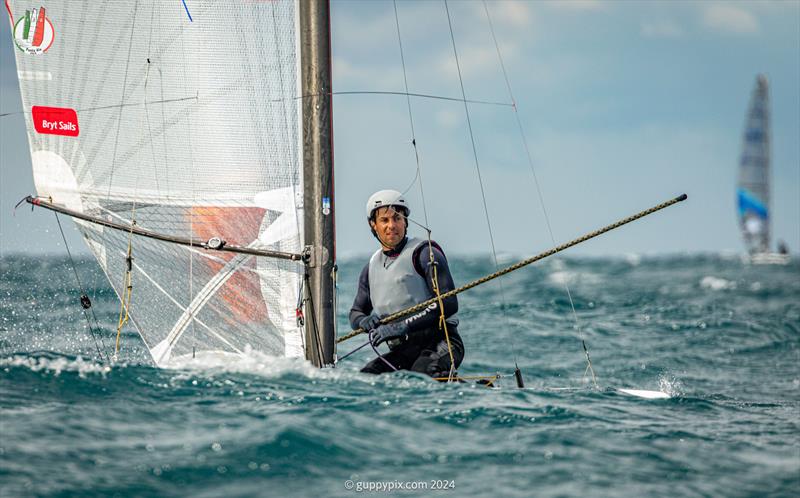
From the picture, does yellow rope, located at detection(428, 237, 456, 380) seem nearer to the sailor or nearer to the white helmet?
the sailor

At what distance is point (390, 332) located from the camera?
617 centimetres

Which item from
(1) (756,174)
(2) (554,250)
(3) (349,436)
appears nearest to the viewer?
(3) (349,436)

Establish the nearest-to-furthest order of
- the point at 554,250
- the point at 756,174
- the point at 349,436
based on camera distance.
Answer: the point at 349,436
the point at 554,250
the point at 756,174

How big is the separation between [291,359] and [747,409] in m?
3.48

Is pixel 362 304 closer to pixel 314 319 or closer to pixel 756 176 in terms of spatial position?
pixel 314 319

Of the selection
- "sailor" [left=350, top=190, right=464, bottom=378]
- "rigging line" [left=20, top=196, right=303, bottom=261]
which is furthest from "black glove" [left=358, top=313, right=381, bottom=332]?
"rigging line" [left=20, top=196, right=303, bottom=261]

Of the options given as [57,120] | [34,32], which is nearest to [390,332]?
[57,120]

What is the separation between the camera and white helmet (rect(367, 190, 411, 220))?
6383 millimetres

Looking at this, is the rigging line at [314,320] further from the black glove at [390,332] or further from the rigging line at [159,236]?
the black glove at [390,332]

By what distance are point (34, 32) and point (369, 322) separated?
3.22 metres

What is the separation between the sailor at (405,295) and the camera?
625 centimetres

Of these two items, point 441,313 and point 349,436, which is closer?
point 349,436

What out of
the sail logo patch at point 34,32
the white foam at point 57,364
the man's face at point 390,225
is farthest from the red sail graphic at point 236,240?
the sail logo patch at point 34,32

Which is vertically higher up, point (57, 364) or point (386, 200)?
point (386, 200)
